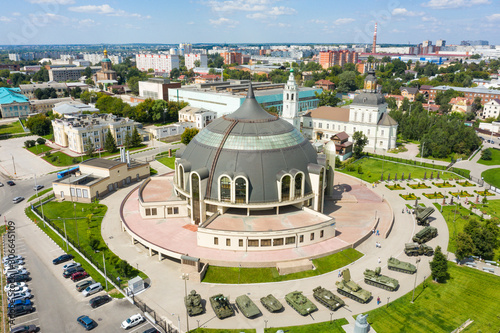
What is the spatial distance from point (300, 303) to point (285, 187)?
1719 centimetres

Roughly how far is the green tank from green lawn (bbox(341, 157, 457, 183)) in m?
44.4

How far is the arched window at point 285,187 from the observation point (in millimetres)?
49284

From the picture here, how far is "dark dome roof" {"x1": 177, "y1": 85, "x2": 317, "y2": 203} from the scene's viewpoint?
162 feet

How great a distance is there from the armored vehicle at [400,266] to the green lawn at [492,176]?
148 ft

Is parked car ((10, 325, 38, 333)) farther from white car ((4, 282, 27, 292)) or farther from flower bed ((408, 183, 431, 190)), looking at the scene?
flower bed ((408, 183, 431, 190))

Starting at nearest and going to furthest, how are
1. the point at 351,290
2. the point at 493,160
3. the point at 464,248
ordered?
1. the point at 351,290
2. the point at 464,248
3. the point at 493,160

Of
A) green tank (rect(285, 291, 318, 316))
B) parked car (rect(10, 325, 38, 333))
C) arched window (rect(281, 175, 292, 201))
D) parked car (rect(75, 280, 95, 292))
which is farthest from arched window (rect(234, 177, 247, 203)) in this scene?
parked car (rect(10, 325, 38, 333))

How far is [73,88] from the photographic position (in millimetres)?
180625

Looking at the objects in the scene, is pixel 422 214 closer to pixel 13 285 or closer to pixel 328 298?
pixel 328 298

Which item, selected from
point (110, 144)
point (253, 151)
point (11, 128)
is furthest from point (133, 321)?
point (11, 128)

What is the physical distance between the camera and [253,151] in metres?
50.7

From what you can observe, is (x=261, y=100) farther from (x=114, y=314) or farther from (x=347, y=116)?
(x=114, y=314)

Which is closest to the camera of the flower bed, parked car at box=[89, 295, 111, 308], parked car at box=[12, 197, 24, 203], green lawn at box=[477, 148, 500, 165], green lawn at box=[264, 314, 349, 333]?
green lawn at box=[264, 314, 349, 333]

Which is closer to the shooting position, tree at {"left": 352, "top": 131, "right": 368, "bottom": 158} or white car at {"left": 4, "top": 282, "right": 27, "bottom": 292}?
white car at {"left": 4, "top": 282, "right": 27, "bottom": 292}
